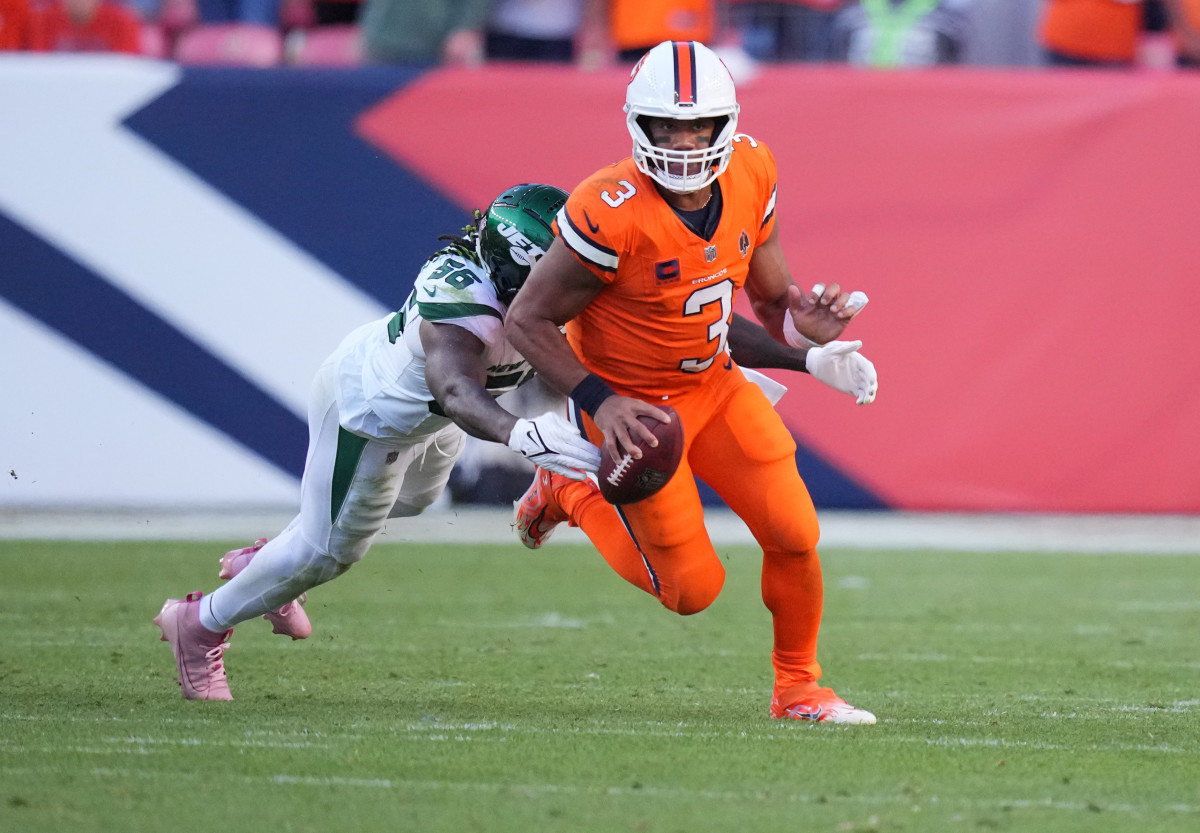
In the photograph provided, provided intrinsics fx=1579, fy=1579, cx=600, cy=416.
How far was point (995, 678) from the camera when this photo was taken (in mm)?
4668

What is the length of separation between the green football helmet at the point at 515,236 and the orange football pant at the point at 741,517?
0.41 m

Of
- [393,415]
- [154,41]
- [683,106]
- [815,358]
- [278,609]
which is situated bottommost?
[278,609]

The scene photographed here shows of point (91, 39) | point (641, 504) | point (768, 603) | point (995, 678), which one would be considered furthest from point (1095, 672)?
point (91, 39)

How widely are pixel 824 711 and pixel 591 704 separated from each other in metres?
0.63

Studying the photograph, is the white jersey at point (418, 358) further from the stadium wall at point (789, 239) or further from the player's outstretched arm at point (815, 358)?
the stadium wall at point (789, 239)

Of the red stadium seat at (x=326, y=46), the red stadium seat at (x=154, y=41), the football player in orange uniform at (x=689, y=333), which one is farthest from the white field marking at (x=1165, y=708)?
the red stadium seat at (x=154, y=41)

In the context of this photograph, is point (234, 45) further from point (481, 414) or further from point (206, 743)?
point (206, 743)

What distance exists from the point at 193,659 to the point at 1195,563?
186 inches

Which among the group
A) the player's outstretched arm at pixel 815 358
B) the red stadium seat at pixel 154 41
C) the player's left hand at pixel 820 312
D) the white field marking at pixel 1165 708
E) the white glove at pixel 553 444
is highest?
the player's left hand at pixel 820 312

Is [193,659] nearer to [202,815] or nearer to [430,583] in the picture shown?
[202,815]

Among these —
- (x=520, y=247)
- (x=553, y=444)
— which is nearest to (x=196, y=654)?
(x=553, y=444)

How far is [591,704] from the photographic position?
13.5 ft

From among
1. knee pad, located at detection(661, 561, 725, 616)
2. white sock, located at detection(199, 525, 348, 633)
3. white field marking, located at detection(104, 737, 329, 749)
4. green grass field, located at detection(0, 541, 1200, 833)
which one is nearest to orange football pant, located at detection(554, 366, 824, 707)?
knee pad, located at detection(661, 561, 725, 616)

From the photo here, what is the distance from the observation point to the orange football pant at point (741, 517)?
3852 mm
